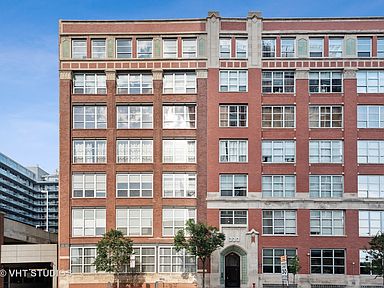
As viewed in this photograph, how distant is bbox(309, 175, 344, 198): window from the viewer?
62375 mm

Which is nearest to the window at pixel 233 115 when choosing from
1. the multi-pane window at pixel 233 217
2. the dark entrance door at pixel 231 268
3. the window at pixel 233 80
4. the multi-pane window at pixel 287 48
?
the window at pixel 233 80

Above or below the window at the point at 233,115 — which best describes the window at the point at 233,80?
above

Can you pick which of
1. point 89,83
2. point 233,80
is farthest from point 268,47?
point 89,83

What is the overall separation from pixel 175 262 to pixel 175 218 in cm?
422

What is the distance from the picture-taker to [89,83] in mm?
64125

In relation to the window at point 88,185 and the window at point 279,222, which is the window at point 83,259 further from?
the window at point 279,222

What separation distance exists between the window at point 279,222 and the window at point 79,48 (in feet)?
78.5

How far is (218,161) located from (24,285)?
39.9 m

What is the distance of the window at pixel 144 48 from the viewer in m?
64.3

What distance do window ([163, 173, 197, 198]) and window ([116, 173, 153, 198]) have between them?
1.57 metres

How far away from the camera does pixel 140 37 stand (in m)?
64.3

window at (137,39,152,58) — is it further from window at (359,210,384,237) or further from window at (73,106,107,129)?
window at (359,210,384,237)

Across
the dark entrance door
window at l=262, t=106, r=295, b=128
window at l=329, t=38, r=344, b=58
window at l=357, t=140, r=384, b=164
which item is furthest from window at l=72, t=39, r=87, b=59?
window at l=357, t=140, r=384, b=164

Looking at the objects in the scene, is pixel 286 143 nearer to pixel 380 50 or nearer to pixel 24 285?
pixel 380 50
